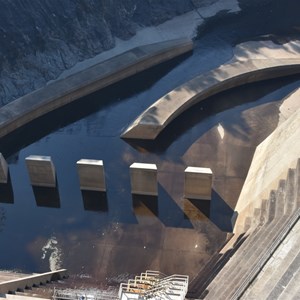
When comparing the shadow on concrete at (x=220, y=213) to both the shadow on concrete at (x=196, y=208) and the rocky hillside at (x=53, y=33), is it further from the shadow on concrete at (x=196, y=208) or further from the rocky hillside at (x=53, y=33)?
the rocky hillside at (x=53, y=33)

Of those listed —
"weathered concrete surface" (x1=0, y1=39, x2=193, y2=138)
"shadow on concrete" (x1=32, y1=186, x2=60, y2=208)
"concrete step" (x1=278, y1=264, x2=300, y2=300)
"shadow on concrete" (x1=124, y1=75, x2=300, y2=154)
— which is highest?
"weathered concrete surface" (x1=0, y1=39, x2=193, y2=138)

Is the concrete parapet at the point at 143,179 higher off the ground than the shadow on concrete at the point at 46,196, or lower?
higher

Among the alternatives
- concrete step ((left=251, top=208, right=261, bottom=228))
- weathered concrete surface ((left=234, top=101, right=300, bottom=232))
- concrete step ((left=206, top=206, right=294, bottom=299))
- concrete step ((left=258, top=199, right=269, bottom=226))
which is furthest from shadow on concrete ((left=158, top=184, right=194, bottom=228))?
concrete step ((left=206, top=206, right=294, bottom=299))

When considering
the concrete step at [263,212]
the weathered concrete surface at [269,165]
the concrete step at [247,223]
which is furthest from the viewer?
the weathered concrete surface at [269,165]

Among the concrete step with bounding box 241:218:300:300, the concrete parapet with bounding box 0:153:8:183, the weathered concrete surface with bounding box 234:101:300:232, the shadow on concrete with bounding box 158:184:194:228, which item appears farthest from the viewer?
the concrete parapet with bounding box 0:153:8:183

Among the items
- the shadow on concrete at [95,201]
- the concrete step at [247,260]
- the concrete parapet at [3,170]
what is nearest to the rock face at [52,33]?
the concrete parapet at [3,170]

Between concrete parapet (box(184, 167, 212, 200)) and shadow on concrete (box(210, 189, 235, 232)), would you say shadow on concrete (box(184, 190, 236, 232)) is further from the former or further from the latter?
concrete parapet (box(184, 167, 212, 200))

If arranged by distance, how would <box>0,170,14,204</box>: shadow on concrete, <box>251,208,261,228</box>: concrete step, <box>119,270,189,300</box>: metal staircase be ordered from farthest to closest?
<box>0,170,14,204</box>: shadow on concrete → <box>251,208,261,228</box>: concrete step → <box>119,270,189,300</box>: metal staircase
